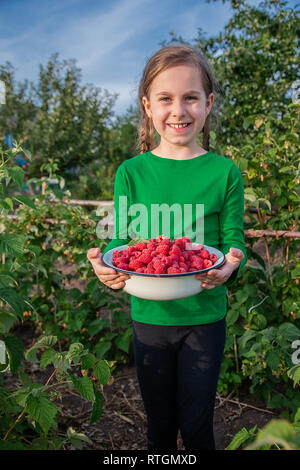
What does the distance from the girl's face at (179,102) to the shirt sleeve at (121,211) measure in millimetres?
233

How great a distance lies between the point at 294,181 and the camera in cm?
214

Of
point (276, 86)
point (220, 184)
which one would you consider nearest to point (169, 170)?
point (220, 184)

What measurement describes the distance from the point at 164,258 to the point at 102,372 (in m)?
0.37

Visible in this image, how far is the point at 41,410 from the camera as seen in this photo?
103cm

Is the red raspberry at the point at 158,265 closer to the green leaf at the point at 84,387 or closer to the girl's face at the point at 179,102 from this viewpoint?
the green leaf at the point at 84,387

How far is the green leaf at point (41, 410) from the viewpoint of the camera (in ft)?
3.30

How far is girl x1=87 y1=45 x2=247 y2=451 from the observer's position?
4.36ft

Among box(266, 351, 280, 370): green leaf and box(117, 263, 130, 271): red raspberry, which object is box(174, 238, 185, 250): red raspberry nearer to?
box(117, 263, 130, 271): red raspberry

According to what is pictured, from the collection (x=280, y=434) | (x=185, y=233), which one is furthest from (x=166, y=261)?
(x=280, y=434)

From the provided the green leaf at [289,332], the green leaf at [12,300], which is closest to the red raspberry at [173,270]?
the green leaf at [12,300]

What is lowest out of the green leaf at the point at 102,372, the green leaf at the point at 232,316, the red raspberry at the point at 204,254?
the green leaf at the point at 232,316

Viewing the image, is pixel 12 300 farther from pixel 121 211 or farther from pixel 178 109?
pixel 178 109

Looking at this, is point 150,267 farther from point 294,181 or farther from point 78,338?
point 78,338

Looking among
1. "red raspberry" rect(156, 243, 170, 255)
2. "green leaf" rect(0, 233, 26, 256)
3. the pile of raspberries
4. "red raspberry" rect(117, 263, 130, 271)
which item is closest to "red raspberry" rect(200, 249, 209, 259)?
the pile of raspberries
